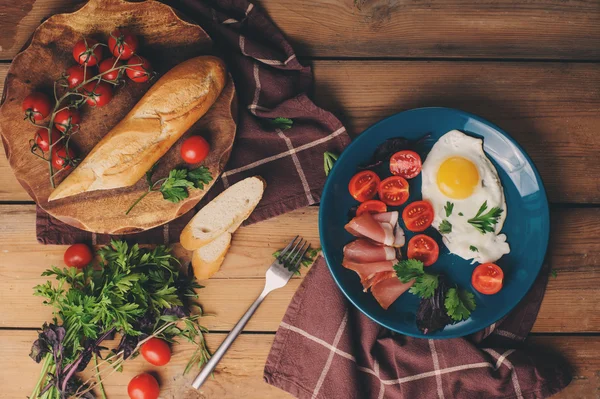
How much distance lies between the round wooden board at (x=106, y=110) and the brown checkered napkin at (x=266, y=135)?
12 cm

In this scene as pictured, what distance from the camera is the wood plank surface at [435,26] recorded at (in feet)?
8.21

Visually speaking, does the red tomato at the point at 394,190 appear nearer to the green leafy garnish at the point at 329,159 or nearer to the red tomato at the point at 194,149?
the green leafy garnish at the point at 329,159

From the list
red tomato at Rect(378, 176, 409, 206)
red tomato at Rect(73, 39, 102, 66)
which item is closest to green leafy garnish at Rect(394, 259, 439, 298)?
red tomato at Rect(378, 176, 409, 206)

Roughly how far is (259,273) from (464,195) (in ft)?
3.55

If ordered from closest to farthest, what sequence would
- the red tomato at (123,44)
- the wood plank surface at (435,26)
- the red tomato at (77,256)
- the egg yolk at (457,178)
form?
the red tomato at (123,44), the egg yolk at (457,178), the red tomato at (77,256), the wood plank surface at (435,26)

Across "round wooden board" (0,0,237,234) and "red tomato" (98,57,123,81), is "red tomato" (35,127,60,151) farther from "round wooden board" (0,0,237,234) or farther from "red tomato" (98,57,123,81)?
"red tomato" (98,57,123,81)

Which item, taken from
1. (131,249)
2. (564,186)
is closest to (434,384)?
(564,186)

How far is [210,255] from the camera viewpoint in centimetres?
242

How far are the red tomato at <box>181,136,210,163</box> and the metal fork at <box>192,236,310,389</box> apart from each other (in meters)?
0.63

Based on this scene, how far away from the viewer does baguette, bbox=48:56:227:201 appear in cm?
220

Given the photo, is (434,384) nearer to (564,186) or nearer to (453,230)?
(453,230)

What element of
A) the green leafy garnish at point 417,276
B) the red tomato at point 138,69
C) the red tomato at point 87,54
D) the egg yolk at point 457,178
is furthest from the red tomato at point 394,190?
the red tomato at point 87,54

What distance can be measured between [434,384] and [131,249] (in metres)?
1.64

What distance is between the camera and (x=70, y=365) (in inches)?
92.5
